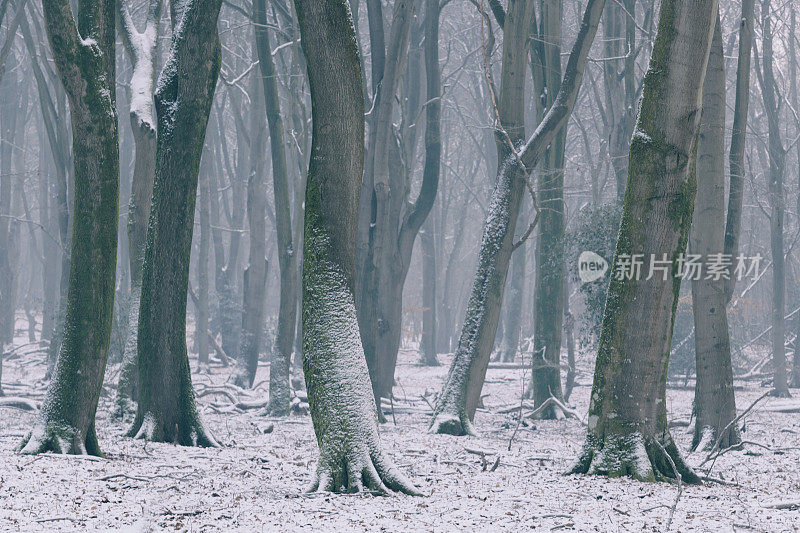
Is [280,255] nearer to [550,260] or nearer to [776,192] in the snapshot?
[550,260]

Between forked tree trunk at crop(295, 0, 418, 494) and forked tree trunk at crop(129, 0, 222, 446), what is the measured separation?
10.3ft

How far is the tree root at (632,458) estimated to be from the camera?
7191 millimetres

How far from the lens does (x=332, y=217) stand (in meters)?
6.87

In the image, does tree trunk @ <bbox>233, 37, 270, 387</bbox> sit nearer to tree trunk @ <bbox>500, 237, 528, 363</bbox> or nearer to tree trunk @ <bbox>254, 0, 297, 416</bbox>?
tree trunk @ <bbox>254, 0, 297, 416</bbox>

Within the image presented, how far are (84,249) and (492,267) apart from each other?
19.3ft

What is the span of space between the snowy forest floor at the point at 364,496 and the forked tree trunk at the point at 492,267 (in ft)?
2.91

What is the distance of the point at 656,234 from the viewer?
7258mm

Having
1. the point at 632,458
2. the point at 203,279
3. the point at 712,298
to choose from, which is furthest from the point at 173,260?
the point at 203,279

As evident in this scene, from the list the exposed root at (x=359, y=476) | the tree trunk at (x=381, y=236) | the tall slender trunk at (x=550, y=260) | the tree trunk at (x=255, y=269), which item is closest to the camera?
the exposed root at (x=359, y=476)

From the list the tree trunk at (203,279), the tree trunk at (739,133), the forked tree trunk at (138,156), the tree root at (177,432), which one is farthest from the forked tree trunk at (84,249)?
the tree trunk at (203,279)

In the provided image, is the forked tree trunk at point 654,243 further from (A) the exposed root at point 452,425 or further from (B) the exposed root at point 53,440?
(B) the exposed root at point 53,440

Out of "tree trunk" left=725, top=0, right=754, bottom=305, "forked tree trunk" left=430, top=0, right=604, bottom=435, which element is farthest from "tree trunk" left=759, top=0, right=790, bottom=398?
"forked tree trunk" left=430, top=0, right=604, bottom=435

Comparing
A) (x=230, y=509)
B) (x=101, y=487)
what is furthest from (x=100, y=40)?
(x=230, y=509)

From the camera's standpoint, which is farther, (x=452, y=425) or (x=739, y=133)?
(x=739, y=133)
